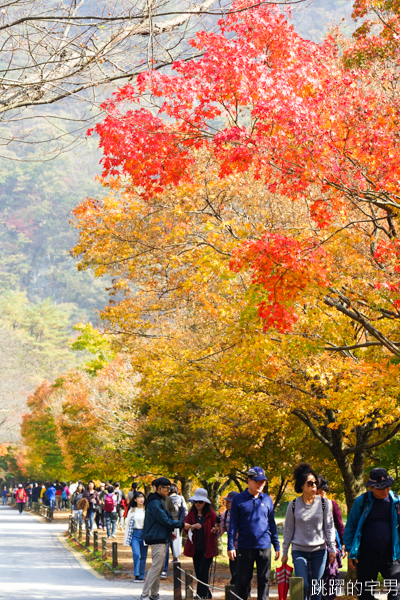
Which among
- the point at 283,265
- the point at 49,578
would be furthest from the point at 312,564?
the point at 49,578

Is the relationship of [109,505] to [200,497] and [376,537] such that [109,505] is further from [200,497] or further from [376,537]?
[376,537]

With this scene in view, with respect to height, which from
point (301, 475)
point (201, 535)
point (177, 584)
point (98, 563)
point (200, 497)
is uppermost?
point (301, 475)

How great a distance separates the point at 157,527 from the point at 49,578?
607 centimetres

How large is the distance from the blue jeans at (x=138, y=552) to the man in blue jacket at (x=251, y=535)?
19.3 feet

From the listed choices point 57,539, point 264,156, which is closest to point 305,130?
point 264,156

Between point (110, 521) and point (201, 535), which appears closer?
point (201, 535)

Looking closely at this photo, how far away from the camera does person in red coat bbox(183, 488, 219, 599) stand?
10.4 m

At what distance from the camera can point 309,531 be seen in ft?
24.8

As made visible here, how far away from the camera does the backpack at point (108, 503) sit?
939 inches

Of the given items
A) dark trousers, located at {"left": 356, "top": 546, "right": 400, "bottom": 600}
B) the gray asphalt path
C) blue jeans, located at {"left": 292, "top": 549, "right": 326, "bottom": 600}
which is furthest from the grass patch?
dark trousers, located at {"left": 356, "top": 546, "right": 400, "bottom": 600}

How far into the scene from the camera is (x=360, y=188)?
9406 mm

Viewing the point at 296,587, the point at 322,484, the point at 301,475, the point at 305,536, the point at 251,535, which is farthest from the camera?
the point at 322,484

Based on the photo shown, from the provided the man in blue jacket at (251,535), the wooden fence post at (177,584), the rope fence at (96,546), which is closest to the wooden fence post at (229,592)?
the man in blue jacket at (251,535)

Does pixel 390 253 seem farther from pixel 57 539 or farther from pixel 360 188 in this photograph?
pixel 57 539
